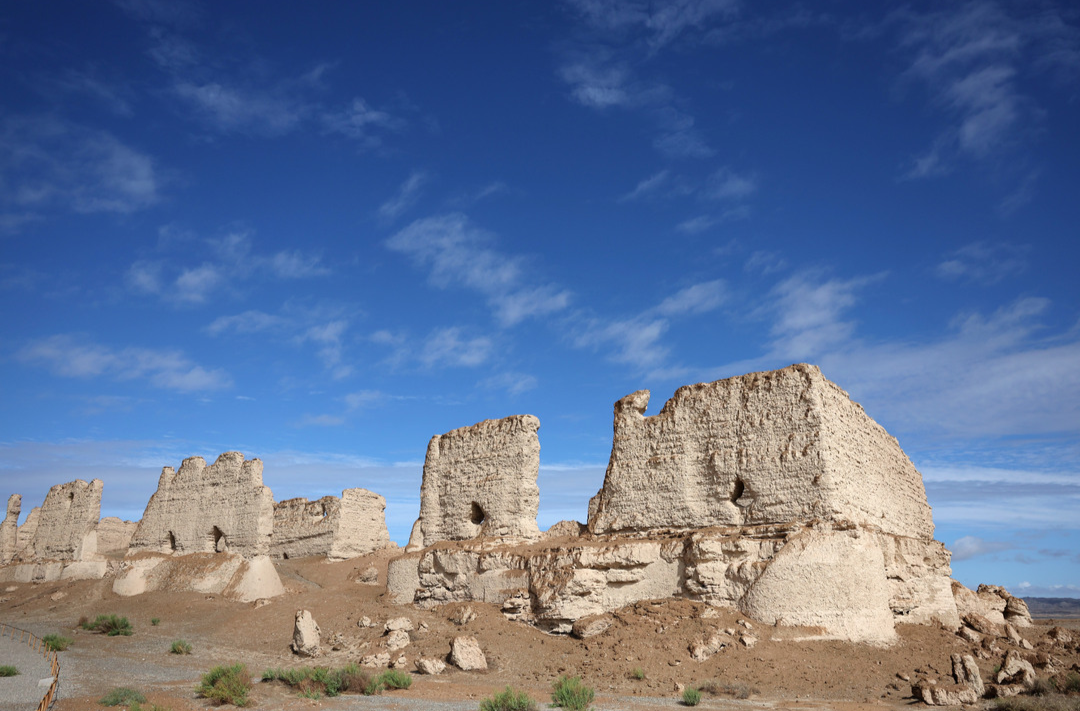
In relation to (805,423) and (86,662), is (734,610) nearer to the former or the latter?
(805,423)

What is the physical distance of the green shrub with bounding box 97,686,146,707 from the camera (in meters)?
10.8

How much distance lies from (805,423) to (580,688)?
7.05 m

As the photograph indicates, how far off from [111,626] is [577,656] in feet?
42.7

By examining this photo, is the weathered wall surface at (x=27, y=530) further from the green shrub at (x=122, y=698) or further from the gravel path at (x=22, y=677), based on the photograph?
the green shrub at (x=122, y=698)

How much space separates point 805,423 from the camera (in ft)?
48.3

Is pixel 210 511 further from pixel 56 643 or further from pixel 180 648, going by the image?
pixel 180 648

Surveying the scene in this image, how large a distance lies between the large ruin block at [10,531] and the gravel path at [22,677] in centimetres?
2027

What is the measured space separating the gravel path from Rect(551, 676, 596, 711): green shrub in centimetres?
745

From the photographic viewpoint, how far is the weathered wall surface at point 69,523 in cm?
2981

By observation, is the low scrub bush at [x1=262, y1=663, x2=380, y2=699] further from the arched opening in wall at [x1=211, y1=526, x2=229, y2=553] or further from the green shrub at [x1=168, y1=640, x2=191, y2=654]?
the arched opening in wall at [x1=211, y1=526, x2=229, y2=553]

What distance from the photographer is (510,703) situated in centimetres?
1040

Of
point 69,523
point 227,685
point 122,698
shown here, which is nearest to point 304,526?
point 69,523

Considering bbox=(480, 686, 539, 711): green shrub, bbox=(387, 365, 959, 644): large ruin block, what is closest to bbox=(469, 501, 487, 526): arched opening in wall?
bbox=(387, 365, 959, 644): large ruin block

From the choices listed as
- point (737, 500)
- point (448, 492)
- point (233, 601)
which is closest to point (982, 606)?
point (737, 500)
